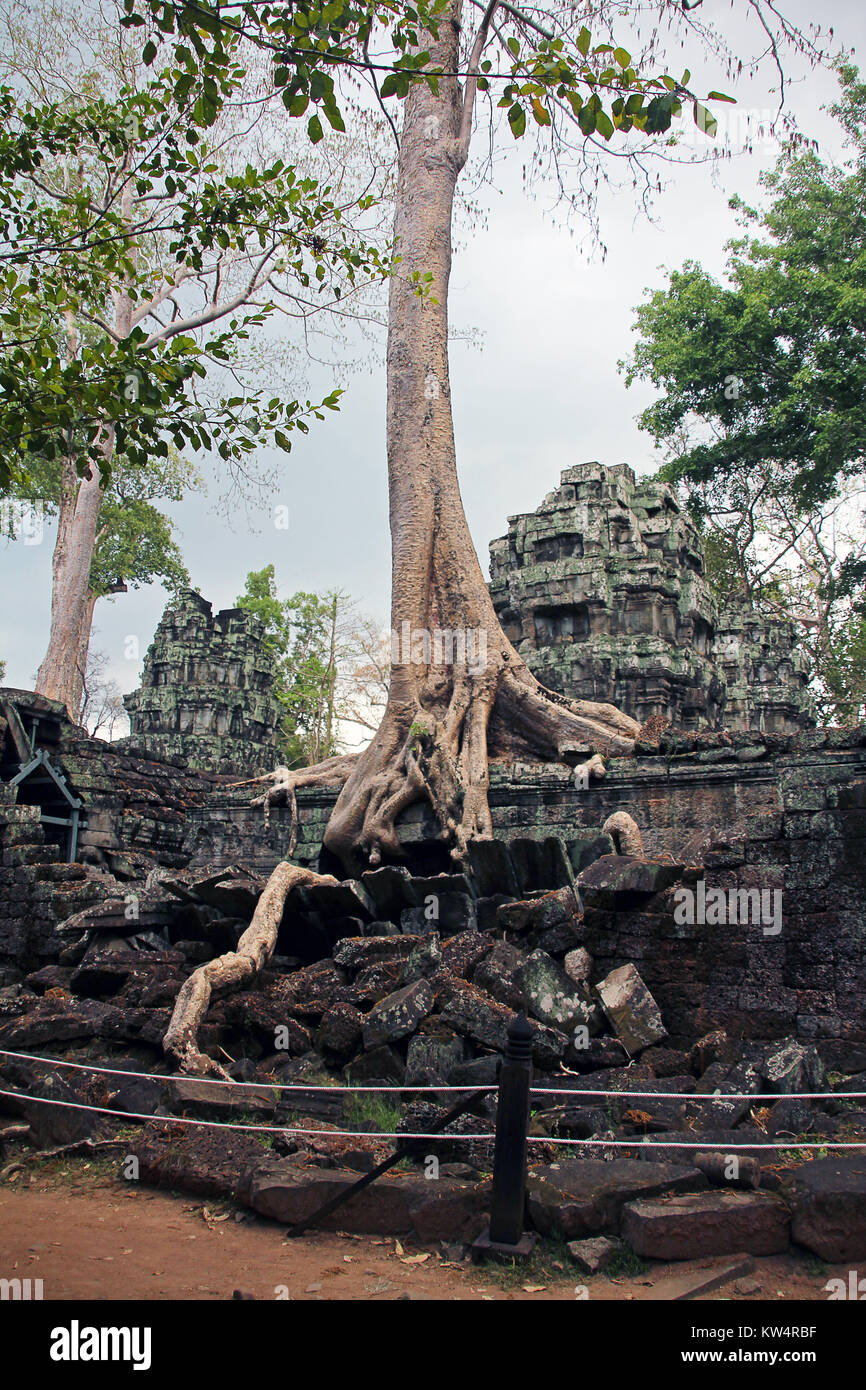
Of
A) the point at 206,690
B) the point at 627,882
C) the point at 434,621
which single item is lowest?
the point at 627,882

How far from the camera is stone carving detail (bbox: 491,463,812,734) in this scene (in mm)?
12492

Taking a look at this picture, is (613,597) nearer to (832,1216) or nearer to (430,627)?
(430,627)

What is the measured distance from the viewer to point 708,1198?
329 centimetres

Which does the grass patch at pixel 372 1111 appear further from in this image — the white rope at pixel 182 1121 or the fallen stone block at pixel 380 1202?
the fallen stone block at pixel 380 1202

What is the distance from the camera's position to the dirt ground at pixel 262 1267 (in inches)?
118

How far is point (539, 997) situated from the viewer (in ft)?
16.1

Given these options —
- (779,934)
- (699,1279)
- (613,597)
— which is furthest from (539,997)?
(613,597)

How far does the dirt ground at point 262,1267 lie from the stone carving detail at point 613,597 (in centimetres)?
943

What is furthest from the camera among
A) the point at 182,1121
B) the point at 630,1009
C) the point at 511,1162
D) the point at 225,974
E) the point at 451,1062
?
the point at 225,974

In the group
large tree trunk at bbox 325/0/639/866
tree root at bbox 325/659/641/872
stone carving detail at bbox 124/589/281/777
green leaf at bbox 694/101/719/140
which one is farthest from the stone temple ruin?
stone carving detail at bbox 124/589/281/777

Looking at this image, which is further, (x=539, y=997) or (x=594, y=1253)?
(x=539, y=997)

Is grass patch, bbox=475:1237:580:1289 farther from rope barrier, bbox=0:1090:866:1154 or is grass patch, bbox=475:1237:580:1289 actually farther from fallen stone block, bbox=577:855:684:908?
fallen stone block, bbox=577:855:684:908

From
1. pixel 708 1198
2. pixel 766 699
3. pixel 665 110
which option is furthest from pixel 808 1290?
Answer: pixel 766 699

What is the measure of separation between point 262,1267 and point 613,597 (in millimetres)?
10700
